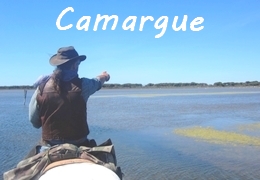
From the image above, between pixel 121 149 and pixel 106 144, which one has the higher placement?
pixel 106 144

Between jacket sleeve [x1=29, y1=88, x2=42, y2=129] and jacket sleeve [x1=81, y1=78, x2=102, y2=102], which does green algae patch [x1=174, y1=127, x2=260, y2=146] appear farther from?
jacket sleeve [x1=29, y1=88, x2=42, y2=129]

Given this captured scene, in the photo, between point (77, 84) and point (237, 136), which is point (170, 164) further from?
point (77, 84)

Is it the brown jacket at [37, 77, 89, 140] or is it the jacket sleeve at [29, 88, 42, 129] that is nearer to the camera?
the brown jacket at [37, 77, 89, 140]

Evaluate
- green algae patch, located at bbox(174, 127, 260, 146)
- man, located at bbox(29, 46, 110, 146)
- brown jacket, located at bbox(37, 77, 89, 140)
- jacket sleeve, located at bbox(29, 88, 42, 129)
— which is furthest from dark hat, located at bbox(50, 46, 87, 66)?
green algae patch, located at bbox(174, 127, 260, 146)

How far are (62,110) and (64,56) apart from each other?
0.73 m

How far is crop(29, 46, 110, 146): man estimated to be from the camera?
4098 millimetres

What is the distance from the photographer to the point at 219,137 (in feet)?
53.7

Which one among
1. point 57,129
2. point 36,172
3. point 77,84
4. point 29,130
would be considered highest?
point 77,84

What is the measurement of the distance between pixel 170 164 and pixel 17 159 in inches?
219

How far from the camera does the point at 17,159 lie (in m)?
12.4

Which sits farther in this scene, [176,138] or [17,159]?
[176,138]

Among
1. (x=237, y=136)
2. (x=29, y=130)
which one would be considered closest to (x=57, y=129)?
(x=237, y=136)

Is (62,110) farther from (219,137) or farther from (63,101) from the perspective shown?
(219,137)

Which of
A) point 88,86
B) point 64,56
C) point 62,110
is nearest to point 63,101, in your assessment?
point 62,110
